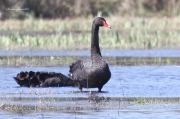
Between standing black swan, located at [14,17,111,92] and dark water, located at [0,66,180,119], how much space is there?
0.64ft

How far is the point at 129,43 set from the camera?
20531 millimetres

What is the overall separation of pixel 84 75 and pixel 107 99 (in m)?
1.27

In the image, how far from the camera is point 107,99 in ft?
35.2

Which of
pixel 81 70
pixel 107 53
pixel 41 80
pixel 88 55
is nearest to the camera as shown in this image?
pixel 81 70

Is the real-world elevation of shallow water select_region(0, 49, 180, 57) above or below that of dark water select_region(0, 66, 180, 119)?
above

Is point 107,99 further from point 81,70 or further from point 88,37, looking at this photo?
point 88,37

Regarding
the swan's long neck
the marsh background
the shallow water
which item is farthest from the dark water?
the shallow water

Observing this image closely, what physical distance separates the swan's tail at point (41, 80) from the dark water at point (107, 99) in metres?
0.21

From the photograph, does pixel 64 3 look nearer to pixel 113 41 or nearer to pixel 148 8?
pixel 148 8

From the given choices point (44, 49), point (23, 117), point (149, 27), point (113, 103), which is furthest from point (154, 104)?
point (149, 27)

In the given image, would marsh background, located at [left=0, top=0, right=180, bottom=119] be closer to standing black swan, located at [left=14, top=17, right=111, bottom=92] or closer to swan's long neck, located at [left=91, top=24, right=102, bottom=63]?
standing black swan, located at [left=14, top=17, right=111, bottom=92]

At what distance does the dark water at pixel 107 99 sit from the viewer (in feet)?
29.7

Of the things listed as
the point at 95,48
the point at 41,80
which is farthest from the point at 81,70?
the point at 41,80

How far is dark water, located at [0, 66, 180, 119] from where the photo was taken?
29.7 feet
